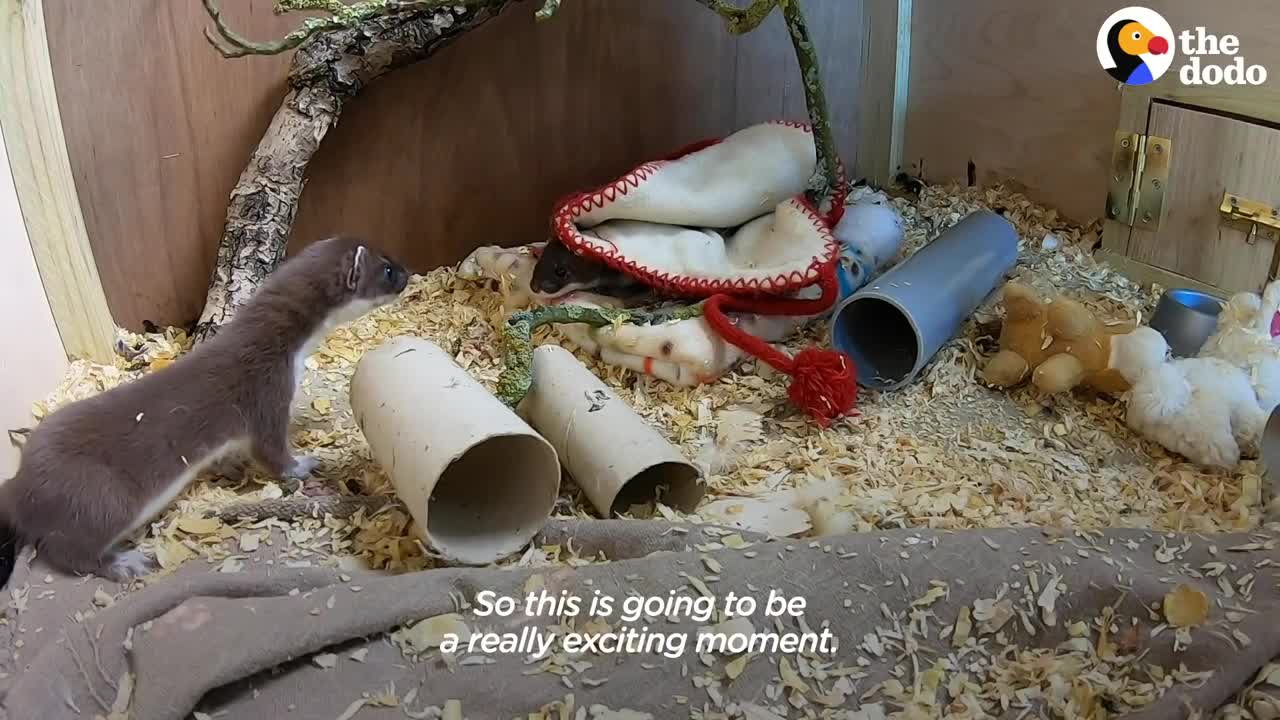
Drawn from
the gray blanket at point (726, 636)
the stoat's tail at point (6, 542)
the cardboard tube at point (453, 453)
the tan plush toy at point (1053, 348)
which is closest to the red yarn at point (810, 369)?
the tan plush toy at point (1053, 348)

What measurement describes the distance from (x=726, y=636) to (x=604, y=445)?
42 centimetres

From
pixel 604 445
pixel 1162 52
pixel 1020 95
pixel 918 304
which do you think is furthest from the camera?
pixel 1020 95

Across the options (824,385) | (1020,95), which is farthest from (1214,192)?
(824,385)

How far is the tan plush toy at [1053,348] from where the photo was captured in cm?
190

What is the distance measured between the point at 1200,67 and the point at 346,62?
1762 millimetres

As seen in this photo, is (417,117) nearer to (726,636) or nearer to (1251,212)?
(726,636)

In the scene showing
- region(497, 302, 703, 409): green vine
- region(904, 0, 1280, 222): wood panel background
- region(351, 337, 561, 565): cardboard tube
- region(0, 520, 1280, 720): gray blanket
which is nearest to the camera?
region(0, 520, 1280, 720): gray blanket

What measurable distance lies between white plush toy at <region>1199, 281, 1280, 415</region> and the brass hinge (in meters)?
0.43

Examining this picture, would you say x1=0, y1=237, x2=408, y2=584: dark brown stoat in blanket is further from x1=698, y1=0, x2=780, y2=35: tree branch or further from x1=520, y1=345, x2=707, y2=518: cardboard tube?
x1=698, y1=0, x2=780, y2=35: tree branch

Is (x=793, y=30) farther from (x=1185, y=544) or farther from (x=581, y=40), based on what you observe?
(x=1185, y=544)

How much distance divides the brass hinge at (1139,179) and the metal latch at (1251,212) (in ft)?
0.47

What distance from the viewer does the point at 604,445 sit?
5.35ft

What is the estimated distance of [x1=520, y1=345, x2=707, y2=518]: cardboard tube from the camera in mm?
1594

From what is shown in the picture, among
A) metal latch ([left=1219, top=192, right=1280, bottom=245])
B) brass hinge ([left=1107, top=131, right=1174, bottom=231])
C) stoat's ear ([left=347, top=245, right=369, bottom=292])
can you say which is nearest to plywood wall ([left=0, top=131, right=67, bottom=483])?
stoat's ear ([left=347, top=245, right=369, bottom=292])
